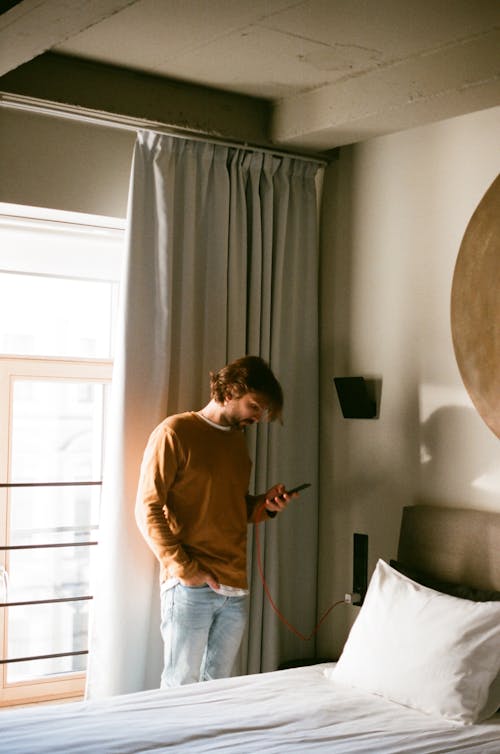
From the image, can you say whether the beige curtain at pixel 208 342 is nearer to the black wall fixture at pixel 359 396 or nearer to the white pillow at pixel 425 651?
the black wall fixture at pixel 359 396

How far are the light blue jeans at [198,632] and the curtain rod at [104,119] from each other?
1.81 metres

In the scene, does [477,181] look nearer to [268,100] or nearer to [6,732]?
[268,100]

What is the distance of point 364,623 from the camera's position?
10.7ft

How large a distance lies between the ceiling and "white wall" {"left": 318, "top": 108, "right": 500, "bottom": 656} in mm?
170

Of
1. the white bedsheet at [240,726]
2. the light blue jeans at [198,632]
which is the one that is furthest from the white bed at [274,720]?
the light blue jeans at [198,632]

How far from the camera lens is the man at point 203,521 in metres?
3.41

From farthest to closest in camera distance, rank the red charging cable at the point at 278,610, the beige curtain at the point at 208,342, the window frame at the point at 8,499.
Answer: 1. the window frame at the point at 8,499
2. the red charging cable at the point at 278,610
3. the beige curtain at the point at 208,342

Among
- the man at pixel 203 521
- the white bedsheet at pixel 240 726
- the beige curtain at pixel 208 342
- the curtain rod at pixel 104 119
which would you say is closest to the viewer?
the white bedsheet at pixel 240 726

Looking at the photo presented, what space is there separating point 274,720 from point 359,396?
154 cm

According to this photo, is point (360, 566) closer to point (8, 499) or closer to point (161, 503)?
point (161, 503)

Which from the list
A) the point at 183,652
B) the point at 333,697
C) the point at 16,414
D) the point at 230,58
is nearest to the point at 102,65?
the point at 230,58

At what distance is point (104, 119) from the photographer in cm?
375

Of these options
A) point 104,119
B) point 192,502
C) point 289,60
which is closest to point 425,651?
point 192,502

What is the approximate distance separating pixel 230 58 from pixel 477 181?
3.38 feet
